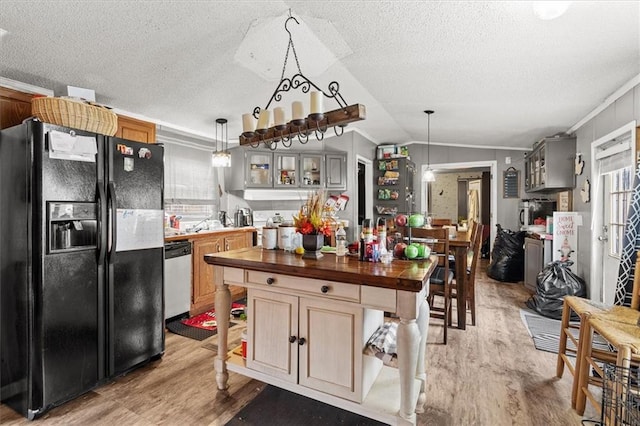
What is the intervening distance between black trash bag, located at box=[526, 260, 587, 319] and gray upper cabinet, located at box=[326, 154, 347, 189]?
3.08 m

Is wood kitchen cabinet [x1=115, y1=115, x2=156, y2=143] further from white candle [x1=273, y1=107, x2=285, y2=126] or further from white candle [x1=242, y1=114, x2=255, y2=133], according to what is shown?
white candle [x1=273, y1=107, x2=285, y2=126]

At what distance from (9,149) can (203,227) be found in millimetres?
2467

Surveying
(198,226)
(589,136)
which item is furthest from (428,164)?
(198,226)

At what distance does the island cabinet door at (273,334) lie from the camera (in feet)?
6.17

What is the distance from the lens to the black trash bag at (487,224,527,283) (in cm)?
532

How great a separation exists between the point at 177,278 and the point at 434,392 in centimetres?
265

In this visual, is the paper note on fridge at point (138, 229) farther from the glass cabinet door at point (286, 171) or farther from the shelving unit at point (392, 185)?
the shelving unit at point (392, 185)

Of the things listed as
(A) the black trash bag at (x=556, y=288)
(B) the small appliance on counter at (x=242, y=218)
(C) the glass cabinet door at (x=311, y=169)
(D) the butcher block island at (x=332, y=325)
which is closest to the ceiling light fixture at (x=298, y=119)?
(D) the butcher block island at (x=332, y=325)

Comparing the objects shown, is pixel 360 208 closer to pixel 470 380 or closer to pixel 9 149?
pixel 470 380

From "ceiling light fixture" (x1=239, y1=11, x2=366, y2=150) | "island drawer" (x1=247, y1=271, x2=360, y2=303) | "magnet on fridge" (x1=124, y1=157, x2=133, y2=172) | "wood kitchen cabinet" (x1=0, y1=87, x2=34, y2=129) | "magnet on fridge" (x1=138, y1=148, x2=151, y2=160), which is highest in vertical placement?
"wood kitchen cabinet" (x1=0, y1=87, x2=34, y2=129)

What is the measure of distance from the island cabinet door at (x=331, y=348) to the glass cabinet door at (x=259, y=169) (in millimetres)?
3398

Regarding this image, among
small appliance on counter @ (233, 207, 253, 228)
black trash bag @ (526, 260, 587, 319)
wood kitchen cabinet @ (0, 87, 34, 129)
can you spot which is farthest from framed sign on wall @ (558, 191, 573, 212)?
wood kitchen cabinet @ (0, 87, 34, 129)

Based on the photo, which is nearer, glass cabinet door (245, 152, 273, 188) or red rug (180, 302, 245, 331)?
red rug (180, 302, 245, 331)

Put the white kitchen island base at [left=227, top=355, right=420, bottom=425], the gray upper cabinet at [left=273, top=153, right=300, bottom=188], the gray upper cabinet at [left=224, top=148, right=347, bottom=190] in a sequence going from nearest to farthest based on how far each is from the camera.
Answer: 1. the white kitchen island base at [left=227, top=355, right=420, bottom=425]
2. the gray upper cabinet at [left=224, top=148, right=347, bottom=190]
3. the gray upper cabinet at [left=273, top=153, right=300, bottom=188]
